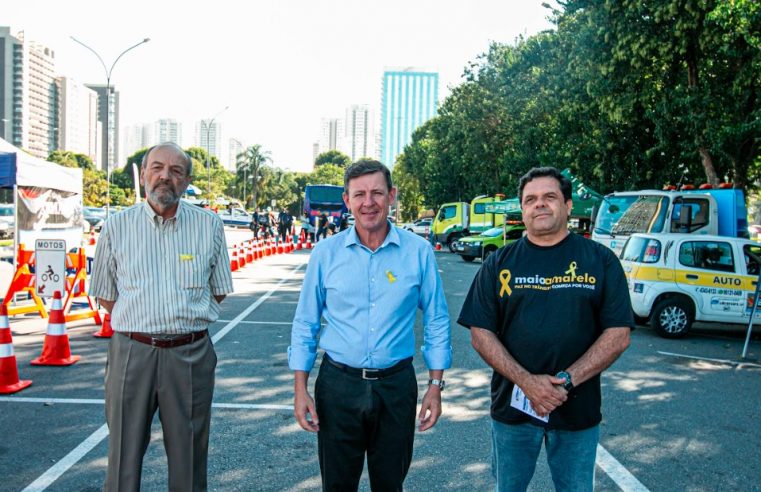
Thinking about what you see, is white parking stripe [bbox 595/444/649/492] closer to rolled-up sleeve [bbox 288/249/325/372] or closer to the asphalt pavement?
the asphalt pavement

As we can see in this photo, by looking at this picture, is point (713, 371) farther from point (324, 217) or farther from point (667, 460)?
point (324, 217)

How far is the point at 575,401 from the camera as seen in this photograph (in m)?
3.05

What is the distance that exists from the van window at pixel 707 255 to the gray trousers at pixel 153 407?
9518 millimetres

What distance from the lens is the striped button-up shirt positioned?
12.2 ft

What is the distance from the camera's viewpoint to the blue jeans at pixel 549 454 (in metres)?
3.07

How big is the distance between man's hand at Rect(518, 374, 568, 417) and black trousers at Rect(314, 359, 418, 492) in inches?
21.2

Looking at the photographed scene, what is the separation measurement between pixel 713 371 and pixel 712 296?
2.82 m

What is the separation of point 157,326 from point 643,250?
31.5ft

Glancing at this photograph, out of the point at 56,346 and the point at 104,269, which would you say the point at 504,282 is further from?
the point at 56,346

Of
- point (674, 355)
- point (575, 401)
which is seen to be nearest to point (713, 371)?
point (674, 355)

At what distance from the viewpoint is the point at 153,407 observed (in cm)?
375

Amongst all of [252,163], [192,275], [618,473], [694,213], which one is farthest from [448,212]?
[252,163]

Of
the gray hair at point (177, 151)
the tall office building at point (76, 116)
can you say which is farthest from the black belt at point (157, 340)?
the tall office building at point (76, 116)

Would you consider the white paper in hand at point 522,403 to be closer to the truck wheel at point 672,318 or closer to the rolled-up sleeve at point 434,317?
the rolled-up sleeve at point 434,317
